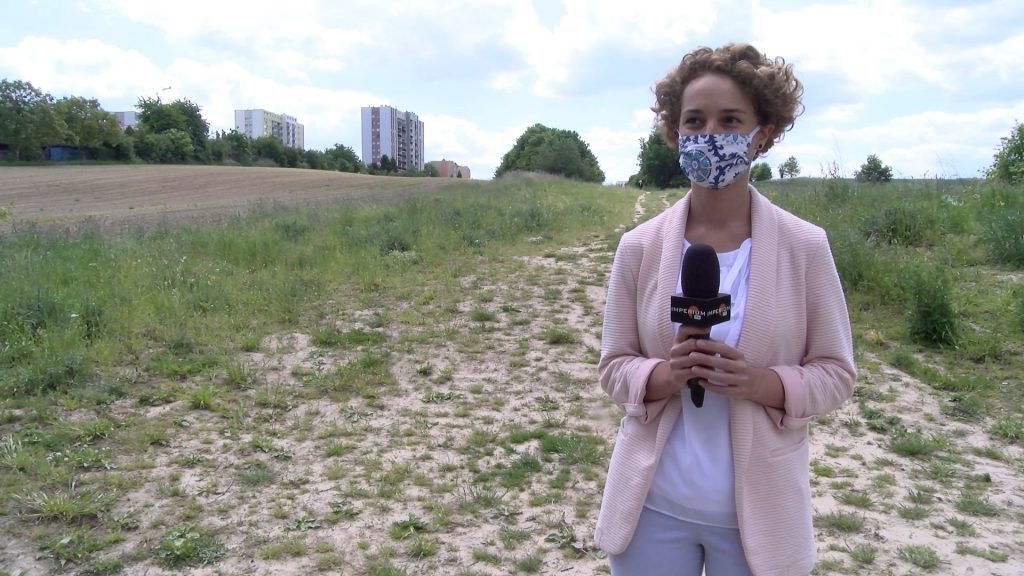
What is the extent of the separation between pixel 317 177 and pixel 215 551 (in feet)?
167

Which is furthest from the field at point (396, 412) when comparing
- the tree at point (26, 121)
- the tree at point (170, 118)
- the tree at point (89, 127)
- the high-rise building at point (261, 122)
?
the high-rise building at point (261, 122)

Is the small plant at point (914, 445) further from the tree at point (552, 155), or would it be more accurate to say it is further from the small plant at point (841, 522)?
the tree at point (552, 155)

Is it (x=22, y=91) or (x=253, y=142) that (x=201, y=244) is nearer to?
(x=22, y=91)

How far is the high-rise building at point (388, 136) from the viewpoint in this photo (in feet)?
450

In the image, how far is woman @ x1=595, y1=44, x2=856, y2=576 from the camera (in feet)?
5.35

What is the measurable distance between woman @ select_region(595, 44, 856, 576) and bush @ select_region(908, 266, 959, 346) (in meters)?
6.27

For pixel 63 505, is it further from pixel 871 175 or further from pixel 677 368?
pixel 871 175

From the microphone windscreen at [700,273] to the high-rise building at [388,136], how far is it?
438 feet

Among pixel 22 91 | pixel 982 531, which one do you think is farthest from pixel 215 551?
pixel 22 91

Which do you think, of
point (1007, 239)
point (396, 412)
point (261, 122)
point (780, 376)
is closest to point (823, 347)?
point (780, 376)

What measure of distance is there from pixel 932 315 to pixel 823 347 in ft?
20.9

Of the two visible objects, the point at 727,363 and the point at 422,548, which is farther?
the point at 422,548

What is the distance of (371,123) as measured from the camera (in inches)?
5404

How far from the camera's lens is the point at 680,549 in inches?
66.7
